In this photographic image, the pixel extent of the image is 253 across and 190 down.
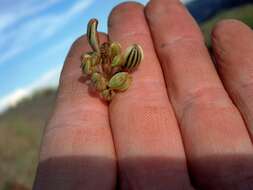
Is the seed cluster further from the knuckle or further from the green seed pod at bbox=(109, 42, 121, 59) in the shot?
the knuckle

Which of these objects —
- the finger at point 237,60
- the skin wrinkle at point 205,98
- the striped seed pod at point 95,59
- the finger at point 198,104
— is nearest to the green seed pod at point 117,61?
the striped seed pod at point 95,59

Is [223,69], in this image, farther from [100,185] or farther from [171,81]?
[100,185]

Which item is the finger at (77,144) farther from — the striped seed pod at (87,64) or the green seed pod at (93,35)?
the green seed pod at (93,35)

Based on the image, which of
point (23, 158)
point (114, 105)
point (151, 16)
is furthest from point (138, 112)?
point (23, 158)

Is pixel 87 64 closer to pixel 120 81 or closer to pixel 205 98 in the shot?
pixel 120 81

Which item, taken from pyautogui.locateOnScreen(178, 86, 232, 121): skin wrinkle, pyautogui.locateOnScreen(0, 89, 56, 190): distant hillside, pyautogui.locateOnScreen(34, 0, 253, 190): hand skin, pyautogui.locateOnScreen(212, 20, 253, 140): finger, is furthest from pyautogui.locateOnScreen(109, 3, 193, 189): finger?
pyautogui.locateOnScreen(0, 89, 56, 190): distant hillside

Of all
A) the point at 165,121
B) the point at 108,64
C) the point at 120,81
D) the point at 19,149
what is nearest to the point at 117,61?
the point at 108,64
